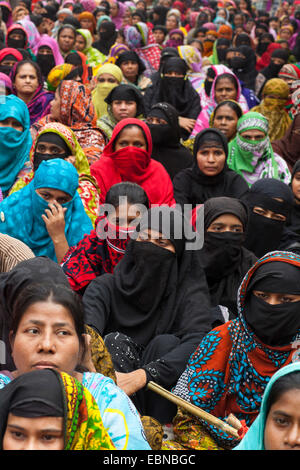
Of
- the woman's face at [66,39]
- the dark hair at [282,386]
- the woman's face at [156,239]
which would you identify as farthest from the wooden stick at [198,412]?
the woman's face at [66,39]

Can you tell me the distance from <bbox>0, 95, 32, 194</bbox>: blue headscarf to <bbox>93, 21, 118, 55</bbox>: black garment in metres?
5.93

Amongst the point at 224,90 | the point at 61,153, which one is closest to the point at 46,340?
the point at 61,153

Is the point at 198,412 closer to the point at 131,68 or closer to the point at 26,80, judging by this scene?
the point at 26,80

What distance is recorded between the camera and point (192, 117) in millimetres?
7551

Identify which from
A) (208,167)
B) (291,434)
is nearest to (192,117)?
(208,167)

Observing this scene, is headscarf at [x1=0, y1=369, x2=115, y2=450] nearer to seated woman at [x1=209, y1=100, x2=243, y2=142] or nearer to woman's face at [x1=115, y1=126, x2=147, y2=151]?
Answer: woman's face at [x1=115, y1=126, x2=147, y2=151]

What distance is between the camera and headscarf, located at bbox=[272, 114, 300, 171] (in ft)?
20.4

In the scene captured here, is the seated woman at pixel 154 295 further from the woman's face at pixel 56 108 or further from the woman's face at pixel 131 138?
the woman's face at pixel 56 108

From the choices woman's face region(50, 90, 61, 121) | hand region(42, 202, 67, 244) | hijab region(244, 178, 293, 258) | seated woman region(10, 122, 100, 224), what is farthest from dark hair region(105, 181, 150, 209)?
woman's face region(50, 90, 61, 121)

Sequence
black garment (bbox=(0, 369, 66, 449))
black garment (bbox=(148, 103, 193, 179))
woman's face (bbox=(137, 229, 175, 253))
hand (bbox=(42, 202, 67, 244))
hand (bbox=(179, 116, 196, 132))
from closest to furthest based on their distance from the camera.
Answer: black garment (bbox=(0, 369, 66, 449)) < woman's face (bbox=(137, 229, 175, 253)) < hand (bbox=(42, 202, 67, 244)) < black garment (bbox=(148, 103, 193, 179)) < hand (bbox=(179, 116, 196, 132))

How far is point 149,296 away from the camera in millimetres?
3258
